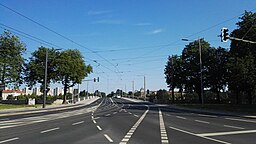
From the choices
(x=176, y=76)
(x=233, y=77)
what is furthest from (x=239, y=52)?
(x=176, y=76)

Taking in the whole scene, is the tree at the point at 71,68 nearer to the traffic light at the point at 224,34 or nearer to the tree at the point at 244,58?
the tree at the point at 244,58

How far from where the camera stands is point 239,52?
53188 mm

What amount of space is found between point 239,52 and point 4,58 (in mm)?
42132

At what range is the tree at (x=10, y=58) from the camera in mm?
57812

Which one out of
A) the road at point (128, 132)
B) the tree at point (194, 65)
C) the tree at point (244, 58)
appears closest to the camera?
the road at point (128, 132)

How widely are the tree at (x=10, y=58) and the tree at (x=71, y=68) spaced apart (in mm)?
12121

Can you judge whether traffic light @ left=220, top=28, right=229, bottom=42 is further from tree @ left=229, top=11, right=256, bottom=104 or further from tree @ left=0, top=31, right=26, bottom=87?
tree @ left=0, top=31, right=26, bottom=87

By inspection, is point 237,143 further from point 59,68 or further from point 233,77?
point 59,68

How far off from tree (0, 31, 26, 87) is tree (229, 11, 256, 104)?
3893 centimetres

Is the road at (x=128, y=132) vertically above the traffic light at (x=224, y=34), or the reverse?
the traffic light at (x=224, y=34)

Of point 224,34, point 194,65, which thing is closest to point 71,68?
point 194,65

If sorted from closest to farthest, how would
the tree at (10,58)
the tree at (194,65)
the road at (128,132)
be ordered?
the road at (128,132), the tree at (10,58), the tree at (194,65)

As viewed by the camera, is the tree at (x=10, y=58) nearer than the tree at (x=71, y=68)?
Yes

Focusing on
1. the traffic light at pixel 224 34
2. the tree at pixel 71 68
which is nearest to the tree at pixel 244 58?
the traffic light at pixel 224 34
